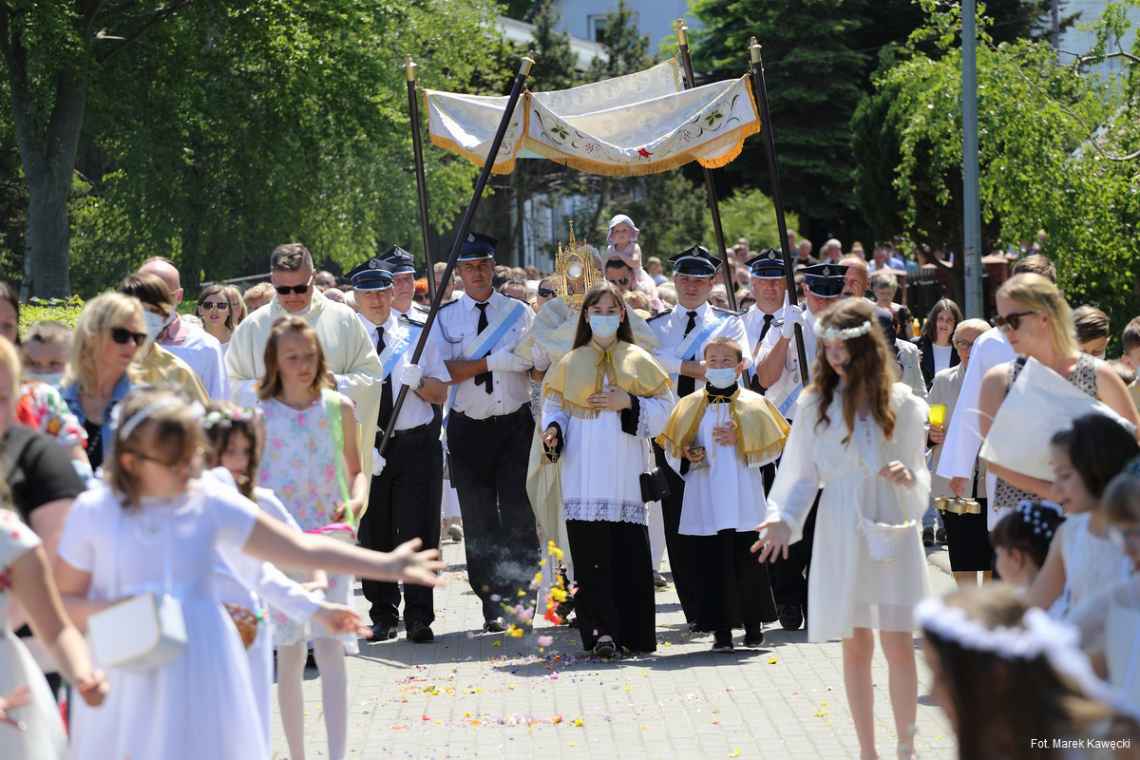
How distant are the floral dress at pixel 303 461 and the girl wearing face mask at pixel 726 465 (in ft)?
10.9

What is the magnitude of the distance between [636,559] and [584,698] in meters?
1.26

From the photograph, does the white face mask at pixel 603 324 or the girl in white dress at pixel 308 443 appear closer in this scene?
the girl in white dress at pixel 308 443

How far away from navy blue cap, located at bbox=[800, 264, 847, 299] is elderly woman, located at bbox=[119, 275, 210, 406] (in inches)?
160

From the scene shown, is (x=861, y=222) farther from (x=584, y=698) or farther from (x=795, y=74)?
(x=584, y=698)

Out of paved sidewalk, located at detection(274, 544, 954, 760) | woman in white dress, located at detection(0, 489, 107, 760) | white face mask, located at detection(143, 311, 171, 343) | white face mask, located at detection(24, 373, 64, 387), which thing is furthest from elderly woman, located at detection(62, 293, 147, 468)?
paved sidewalk, located at detection(274, 544, 954, 760)

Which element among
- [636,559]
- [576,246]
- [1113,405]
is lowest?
[636,559]

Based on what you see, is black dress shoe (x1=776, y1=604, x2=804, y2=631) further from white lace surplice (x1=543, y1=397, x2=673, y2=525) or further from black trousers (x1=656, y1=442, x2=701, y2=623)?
white lace surplice (x1=543, y1=397, x2=673, y2=525)

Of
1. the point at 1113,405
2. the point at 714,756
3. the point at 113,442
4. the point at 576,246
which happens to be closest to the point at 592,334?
the point at 576,246

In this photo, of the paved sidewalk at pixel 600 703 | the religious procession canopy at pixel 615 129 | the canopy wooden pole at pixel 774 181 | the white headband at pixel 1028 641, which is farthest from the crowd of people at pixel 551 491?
the religious procession canopy at pixel 615 129

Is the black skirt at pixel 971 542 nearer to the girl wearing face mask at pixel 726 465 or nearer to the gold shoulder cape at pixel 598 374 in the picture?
the girl wearing face mask at pixel 726 465

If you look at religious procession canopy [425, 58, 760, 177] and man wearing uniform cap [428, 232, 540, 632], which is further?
religious procession canopy [425, 58, 760, 177]

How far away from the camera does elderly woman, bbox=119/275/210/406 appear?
7410mm

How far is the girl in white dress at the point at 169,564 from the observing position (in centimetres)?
496

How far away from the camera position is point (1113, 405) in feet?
22.3
